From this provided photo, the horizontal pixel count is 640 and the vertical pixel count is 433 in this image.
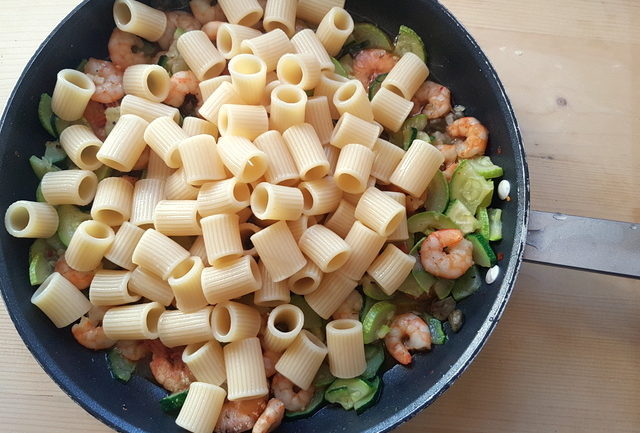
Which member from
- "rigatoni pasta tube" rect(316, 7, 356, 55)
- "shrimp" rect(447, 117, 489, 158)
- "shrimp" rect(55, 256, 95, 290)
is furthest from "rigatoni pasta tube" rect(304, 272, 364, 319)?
"rigatoni pasta tube" rect(316, 7, 356, 55)

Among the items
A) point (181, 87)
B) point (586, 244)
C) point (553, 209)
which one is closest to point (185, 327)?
point (181, 87)

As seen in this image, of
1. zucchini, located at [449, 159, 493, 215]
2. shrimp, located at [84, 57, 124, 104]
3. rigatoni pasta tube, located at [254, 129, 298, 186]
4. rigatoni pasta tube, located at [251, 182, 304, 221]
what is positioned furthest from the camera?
shrimp, located at [84, 57, 124, 104]

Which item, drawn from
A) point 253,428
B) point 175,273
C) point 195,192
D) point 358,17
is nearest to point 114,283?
point 175,273

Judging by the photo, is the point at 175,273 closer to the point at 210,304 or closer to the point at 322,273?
the point at 210,304

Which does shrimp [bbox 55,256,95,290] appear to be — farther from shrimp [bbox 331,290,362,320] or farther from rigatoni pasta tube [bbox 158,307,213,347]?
shrimp [bbox 331,290,362,320]

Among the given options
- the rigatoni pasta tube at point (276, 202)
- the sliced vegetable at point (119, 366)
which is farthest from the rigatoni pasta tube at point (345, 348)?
the sliced vegetable at point (119, 366)

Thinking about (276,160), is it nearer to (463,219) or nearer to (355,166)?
(355,166)

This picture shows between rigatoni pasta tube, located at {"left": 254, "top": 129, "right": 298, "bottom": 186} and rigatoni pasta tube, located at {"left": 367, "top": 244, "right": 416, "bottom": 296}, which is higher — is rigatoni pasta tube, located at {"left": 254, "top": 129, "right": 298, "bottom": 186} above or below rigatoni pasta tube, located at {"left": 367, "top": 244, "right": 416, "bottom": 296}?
above
